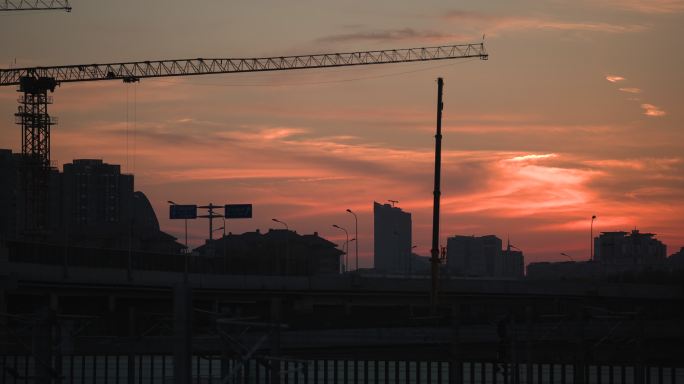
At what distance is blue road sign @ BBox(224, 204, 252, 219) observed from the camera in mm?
115231

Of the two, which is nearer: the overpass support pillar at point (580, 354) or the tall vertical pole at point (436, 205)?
the overpass support pillar at point (580, 354)

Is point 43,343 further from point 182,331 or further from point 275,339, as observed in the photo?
point 275,339

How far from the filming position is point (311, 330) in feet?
141

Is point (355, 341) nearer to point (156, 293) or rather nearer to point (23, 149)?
point (156, 293)

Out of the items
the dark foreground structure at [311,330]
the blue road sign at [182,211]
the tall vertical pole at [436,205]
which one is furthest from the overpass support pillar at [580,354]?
the blue road sign at [182,211]

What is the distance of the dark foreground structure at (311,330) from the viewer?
717 inches

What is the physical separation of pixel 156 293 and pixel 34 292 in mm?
12261

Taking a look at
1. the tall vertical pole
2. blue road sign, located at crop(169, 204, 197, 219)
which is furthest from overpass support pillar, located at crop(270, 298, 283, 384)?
A: blue road sign, located at crop(169, 204, 197, 219)

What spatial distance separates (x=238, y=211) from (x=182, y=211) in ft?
21.0

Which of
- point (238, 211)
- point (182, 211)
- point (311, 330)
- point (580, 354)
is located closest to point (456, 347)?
point (580, 354)

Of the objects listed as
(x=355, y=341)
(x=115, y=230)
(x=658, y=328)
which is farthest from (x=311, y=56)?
(x=355, y=341)

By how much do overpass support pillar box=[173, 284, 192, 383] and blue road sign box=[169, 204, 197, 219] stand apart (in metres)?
101

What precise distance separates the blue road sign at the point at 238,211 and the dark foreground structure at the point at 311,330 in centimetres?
813

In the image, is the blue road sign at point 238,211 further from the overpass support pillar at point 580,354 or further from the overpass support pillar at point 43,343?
the overpass support pillar at point 43,343
